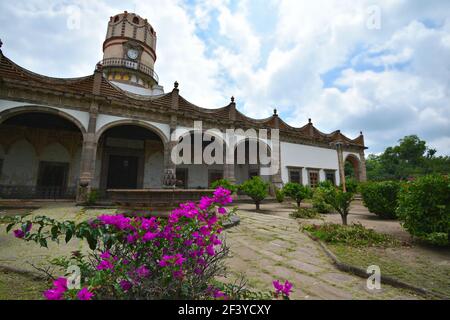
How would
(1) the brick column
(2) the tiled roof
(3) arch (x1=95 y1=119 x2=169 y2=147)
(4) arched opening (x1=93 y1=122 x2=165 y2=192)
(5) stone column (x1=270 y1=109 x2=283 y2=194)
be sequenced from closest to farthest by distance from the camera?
(2) the tiled roof
(3) arch (x1=95 y1=119 x2=169 y2=147)
(1) the brick column
(4) arched opening (x1=93 y1=122 x2=165 y2=192)
(5) stone column (x1=270 y1=109 x2=283 y2=194)

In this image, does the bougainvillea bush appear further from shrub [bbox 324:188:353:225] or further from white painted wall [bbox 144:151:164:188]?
white painted wall [bbox 144:151:164:188]

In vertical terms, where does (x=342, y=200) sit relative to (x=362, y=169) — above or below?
below

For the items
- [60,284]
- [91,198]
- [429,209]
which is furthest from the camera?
[91,198]

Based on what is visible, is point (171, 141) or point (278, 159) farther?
point (278, 159)

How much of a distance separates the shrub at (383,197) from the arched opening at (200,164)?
1066 cm

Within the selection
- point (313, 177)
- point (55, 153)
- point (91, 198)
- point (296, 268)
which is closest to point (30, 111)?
point (55, 153)

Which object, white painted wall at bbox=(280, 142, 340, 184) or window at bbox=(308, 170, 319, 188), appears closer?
white painted wall at bbox=(280, 142, 340, 184)

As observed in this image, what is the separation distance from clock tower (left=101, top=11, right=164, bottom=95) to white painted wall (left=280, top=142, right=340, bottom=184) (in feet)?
45.0

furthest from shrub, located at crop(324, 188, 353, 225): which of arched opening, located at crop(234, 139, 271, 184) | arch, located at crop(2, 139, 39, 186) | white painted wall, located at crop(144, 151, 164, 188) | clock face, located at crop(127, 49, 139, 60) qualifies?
clock face, located at crop(127, 49, 139, 60)

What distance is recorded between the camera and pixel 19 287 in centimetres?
234

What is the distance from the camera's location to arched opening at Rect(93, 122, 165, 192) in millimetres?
14438

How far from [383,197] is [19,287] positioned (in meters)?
9.40

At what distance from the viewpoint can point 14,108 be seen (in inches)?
385

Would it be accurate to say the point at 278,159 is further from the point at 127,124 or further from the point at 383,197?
the point at 127,124
